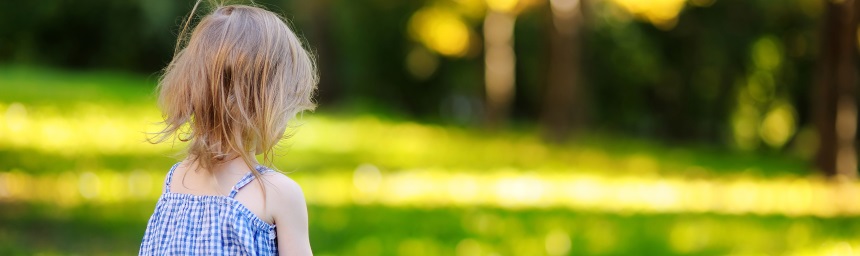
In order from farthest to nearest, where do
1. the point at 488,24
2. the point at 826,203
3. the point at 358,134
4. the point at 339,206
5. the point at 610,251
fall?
the point at 488,24 → the point at 358,134 → the point at 826,203 → the point at 339,206 → the point at 610,251

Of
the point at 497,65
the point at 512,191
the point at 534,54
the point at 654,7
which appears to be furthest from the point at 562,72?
the point at 534,54

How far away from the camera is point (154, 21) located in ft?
88.1

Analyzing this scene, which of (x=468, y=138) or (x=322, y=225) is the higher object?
(x=468, y=138)

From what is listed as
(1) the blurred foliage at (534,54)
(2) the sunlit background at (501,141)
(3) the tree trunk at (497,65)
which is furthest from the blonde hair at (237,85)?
(3) the tree trunk at (497,65)

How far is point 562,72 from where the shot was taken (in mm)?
20688

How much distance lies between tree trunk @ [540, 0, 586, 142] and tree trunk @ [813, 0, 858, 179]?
554 cm

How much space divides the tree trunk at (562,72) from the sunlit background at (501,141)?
4cm

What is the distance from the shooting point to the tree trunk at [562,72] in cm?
2006

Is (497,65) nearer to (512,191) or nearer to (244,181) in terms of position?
(512,191)

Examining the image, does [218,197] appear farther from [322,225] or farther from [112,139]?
[112,139]

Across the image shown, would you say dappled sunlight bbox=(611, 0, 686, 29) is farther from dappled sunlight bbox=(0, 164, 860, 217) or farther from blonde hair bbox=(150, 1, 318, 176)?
blonde hair bbox=(150, 1, 318, 176)

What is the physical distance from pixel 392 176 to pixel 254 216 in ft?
28.2

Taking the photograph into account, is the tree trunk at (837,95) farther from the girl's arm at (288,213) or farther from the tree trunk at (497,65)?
the girl's arm at (288,213)

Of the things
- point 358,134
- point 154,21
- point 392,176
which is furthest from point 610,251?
point 154,21
